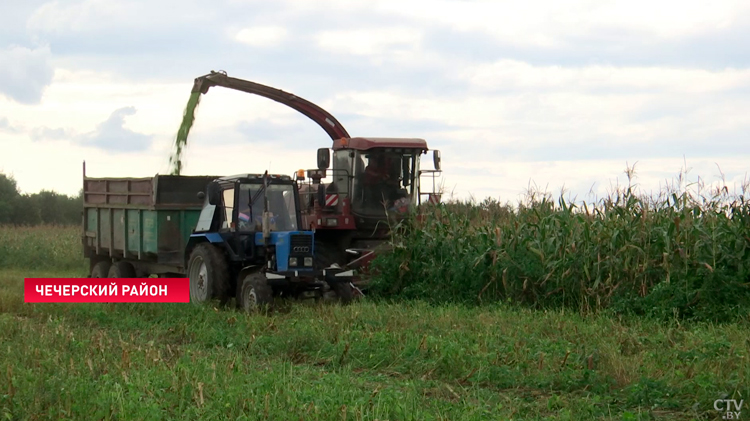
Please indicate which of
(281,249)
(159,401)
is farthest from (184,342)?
Result: (159,401)

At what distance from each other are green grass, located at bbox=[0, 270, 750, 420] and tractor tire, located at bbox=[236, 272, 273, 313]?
0.64m

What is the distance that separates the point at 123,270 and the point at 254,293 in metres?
5.38

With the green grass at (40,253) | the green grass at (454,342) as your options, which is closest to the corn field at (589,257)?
the green grass at (454,342)

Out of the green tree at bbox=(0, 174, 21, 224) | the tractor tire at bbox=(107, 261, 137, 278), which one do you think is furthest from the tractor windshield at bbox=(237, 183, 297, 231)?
the green tree at bbox=(0, 174, 21, 224)

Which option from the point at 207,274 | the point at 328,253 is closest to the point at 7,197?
the point at 328,253

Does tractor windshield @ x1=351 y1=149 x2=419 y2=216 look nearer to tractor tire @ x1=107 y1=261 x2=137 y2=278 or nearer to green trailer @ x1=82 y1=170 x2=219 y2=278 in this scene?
green trailer @ x1=82 y1=170 x2=219 y2=278

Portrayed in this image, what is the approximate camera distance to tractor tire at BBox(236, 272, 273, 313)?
11625 mm

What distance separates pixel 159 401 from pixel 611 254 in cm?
750

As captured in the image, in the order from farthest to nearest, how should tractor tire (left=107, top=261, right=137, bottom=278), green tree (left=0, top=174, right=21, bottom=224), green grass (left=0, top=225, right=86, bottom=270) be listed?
green tree (left=0, top=174, right=21, bottom=224) < green grass (left=0, top=225, right=86, bottom=270) < tractor tire (left=107, top=261, right=137, bottom=278)

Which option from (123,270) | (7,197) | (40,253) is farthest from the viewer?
(7,197)

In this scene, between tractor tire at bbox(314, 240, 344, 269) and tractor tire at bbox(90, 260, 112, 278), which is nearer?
tractor tire at bbox(314, 240, 344, 269)

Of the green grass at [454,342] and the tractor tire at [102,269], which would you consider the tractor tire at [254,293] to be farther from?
the tractor tire at [102,269]

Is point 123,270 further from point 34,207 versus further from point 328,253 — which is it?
point 34,207

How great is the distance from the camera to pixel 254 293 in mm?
11867
